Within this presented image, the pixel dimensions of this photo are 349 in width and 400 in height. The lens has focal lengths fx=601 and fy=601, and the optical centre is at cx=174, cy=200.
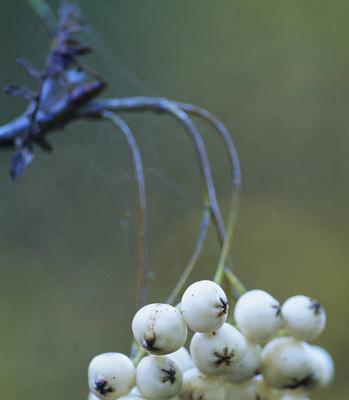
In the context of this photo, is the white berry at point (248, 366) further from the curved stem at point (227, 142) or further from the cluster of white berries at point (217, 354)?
the curved stem at point (227, 142)

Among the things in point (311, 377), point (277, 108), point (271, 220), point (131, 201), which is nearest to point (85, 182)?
point (131, 201)

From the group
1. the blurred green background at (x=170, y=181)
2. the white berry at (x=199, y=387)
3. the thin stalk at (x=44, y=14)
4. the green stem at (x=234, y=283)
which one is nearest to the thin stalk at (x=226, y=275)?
the green stem at (x=234, y=283)

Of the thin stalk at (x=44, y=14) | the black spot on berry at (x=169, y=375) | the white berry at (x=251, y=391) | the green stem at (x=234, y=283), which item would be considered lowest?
the white berry at (x=251, y=391)

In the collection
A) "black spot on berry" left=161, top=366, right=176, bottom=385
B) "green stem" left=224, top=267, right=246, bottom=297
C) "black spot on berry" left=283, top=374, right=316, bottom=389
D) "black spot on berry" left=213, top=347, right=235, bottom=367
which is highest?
"green stem" left=224, top=267, right=246, bottom=297

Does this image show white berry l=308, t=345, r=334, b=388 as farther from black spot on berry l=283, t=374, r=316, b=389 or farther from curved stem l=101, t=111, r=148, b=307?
curved stem l=101, t=111, r=148, b=307

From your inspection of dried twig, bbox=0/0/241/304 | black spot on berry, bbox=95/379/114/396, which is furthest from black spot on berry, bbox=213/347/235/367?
dried twig, bbox=0/0/241/304

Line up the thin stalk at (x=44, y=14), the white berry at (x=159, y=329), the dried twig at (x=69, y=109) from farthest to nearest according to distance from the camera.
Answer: the thin stalk at (x=44, y=14) → the dried twig at (x=69, y=109) → the white berry at (x=159, y=329)

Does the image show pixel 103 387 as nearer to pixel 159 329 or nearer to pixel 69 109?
pixel 159 329
